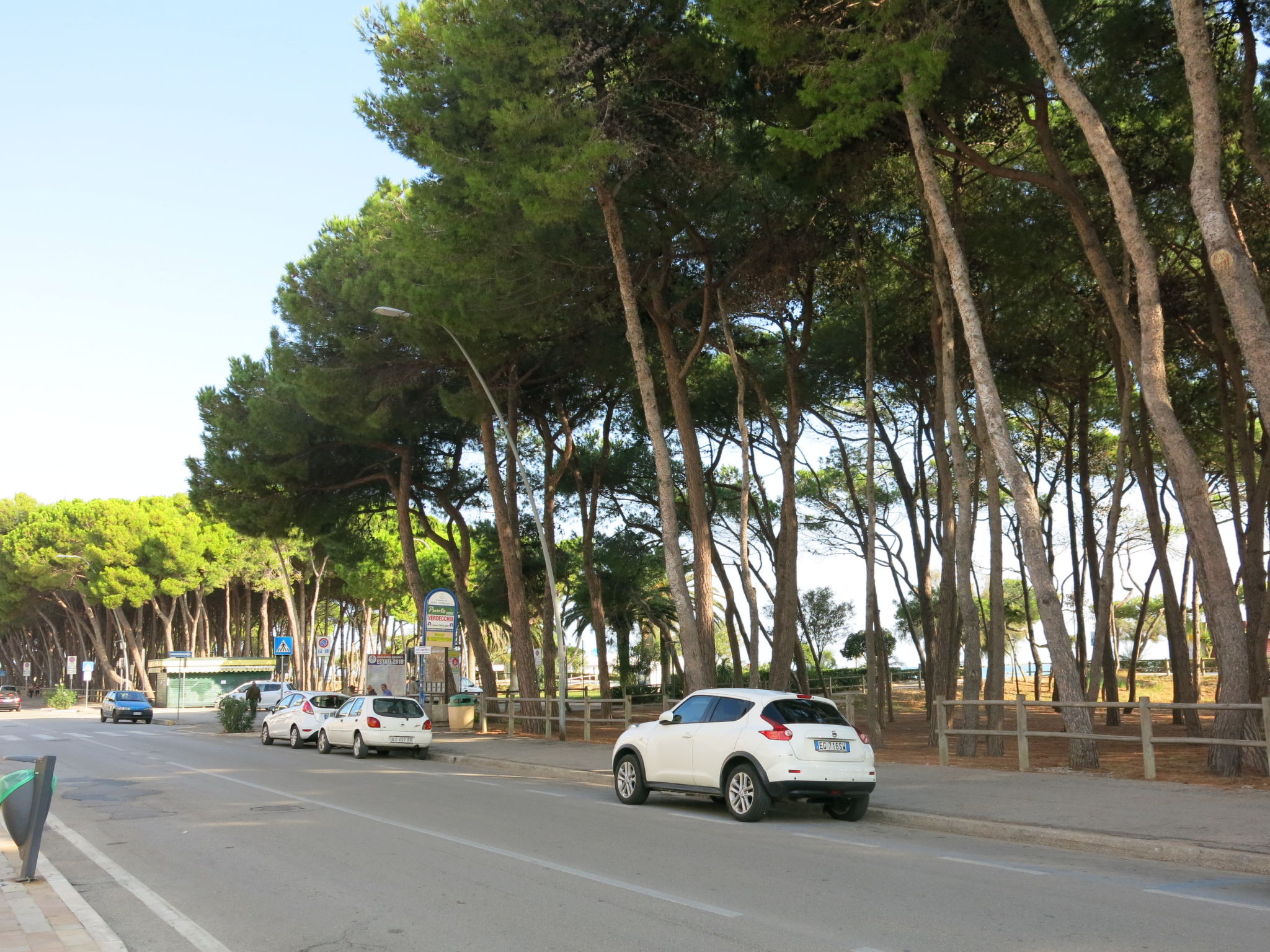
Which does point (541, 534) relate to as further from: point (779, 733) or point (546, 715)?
point (779, 733)

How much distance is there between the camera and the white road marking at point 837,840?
32.4 ft

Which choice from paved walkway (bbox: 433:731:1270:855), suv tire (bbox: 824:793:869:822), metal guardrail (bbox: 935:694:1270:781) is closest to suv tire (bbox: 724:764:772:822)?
suv tire (bbox: 824:793:869:822)

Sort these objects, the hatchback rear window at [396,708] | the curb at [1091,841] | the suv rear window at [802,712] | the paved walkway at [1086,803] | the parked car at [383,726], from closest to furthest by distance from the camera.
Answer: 1. the curb at [1091,841]
2. the paved walkway at [1086,803]
3. the suv rear window at [802,712]
4. the parked car at [383,726]
5. the hatchback rear window at [396,708]

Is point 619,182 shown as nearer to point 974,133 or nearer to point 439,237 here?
point 439,237

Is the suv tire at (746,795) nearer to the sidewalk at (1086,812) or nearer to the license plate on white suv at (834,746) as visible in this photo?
the license plate on white suv at (834,746)

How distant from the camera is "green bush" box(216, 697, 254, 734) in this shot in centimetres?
3356

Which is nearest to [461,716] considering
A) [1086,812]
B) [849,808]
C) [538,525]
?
[538,525]

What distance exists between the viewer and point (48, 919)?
679 centimetres

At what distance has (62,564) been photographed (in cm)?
5988

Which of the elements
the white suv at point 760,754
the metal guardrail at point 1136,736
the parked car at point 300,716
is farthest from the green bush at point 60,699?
the white suv at point 760,754

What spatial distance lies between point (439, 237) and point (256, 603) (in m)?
Result: 61.9

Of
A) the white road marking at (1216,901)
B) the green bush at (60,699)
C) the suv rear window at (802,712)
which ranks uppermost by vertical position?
the suv rear window at (802,712)

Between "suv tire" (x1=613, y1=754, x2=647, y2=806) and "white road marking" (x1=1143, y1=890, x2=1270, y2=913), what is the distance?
6725 mm

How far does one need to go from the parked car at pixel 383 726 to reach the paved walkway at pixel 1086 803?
6.83 metres
